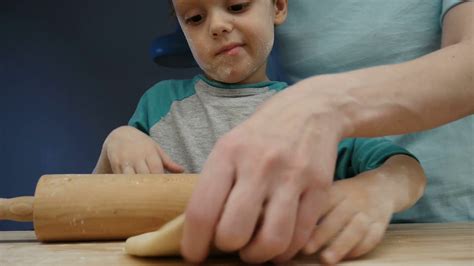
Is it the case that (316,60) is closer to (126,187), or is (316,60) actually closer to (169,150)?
(169,150)

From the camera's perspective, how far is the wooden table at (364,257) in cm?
55

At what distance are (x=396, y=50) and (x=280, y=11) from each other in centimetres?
26

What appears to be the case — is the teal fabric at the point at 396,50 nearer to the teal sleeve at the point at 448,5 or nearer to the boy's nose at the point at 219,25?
the teal sleeve at the point at 448,5

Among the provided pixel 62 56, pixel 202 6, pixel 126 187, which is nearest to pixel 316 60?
pixel 202 6

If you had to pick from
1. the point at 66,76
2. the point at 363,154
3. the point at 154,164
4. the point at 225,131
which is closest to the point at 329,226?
the point at 363,154

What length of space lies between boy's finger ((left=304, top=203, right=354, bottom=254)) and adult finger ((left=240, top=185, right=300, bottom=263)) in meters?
0.06

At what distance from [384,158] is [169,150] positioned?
→ 46cm

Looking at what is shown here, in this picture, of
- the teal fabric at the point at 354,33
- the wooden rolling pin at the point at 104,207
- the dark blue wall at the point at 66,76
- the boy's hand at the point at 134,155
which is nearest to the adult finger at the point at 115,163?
the boy's hand at the point at 134,155

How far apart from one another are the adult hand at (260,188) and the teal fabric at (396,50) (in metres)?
0.53

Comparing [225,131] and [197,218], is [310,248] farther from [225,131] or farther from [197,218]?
[225,131]

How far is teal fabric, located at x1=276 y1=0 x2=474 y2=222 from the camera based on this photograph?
3.14ft

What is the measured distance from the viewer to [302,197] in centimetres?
49

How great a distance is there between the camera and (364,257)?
0.56m

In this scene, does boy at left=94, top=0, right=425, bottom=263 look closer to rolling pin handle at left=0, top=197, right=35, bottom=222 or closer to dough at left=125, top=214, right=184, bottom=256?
dough at left=125, top=214, right=184, bottom=256
